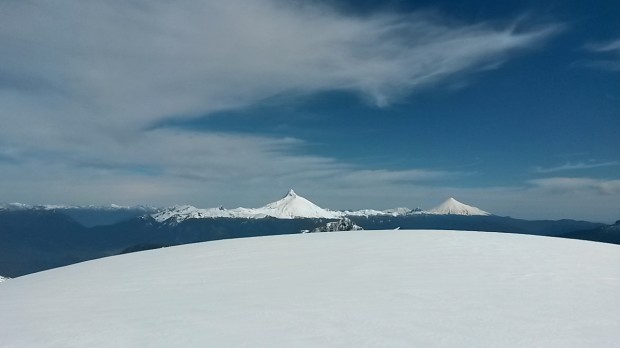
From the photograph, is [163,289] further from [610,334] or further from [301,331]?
[610,334]

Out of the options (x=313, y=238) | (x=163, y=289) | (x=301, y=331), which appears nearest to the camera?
(x=301, y=331)

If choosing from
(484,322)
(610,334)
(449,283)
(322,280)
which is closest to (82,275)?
(322,280)

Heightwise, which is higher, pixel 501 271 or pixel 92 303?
pixel 501 271

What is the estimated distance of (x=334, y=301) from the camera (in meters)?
10.8

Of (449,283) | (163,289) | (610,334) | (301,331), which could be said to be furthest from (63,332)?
(610,334)

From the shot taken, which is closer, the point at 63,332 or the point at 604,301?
the point at 63,332

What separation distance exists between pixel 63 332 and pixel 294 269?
309 inches

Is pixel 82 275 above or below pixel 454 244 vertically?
below

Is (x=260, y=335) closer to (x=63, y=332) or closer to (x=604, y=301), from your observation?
(x=63, y=332)

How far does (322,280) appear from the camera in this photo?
43.8 feet

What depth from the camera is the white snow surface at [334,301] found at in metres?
8.38

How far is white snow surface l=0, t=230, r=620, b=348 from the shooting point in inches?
330

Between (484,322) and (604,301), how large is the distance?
3737 millimetres

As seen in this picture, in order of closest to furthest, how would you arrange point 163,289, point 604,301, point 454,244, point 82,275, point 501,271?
point 604,301 < point 163,289 < point 501,271 < point 82,275 < point 454,244
